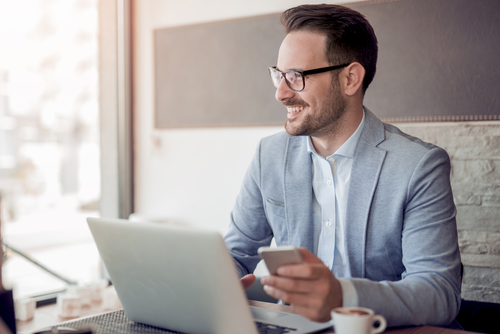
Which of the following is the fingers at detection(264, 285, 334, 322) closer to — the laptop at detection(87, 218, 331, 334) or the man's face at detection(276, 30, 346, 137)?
the laptop at detection(87, 218, 331, 334)

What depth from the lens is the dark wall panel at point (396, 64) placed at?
212 centimetres

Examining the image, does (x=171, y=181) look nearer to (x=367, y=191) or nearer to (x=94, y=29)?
(x=94, y=29)

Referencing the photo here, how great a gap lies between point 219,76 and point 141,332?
2189 mm

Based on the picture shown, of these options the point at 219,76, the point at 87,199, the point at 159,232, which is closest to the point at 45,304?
the point at 87,199

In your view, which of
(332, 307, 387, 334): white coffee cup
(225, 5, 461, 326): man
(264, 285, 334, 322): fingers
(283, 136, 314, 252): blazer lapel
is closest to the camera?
(332, 307, 387, 334): white coffee cup

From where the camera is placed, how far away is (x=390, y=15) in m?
2.32

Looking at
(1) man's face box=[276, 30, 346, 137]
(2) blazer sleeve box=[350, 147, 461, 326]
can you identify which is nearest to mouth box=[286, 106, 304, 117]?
(1) man's face box=[276, 30, 346, 137]

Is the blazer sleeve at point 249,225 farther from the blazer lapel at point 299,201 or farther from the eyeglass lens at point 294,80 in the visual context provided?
the eyeglass lens at point 294,80

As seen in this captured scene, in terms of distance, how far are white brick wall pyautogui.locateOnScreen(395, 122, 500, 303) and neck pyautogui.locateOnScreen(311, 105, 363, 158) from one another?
0.88m

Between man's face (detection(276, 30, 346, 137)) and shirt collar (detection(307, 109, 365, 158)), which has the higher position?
man's face (detection(276, 30, 346, 137))

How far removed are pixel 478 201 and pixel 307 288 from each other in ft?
5.23

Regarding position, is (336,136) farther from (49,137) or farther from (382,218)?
(49,137)

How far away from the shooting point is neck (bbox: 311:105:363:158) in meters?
1.54

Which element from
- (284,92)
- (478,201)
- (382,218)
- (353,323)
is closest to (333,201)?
(382,218)
